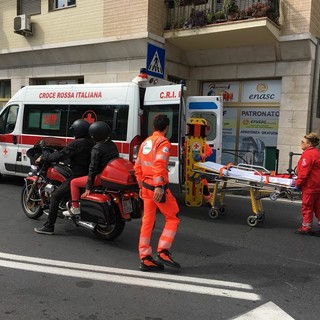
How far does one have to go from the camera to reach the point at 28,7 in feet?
54.7

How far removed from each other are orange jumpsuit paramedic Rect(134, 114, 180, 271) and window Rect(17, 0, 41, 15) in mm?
13732

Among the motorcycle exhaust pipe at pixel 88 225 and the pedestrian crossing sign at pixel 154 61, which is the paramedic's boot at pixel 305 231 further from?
the pedestrian crossing sign at pixel 154 61

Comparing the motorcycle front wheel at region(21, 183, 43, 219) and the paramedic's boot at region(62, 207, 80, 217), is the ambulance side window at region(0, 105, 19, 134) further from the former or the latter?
the paramedic's boot at region(62, 207, 80, 217)

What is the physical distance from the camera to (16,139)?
9922mm

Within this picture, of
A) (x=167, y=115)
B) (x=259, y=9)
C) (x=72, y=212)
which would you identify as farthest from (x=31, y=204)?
(x=259, y=9)

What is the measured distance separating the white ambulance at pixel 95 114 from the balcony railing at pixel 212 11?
3438 millimetres

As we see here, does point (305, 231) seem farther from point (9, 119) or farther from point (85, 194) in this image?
point (9, 119)

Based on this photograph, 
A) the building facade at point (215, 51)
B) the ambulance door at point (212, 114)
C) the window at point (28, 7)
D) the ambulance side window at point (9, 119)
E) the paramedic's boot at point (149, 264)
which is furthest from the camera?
the window at point (28, 7)

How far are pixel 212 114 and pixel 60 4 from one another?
342 inches

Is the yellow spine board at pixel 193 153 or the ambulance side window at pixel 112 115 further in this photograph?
the ambulance side window at pixel 112 115

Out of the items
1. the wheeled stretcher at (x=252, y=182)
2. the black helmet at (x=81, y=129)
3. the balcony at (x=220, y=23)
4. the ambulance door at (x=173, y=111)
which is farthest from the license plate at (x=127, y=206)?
the balcony at (x=220, y=23)

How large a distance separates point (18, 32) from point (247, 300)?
50.1 feet

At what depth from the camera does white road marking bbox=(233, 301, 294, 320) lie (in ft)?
11.6

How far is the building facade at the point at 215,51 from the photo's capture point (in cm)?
1214
